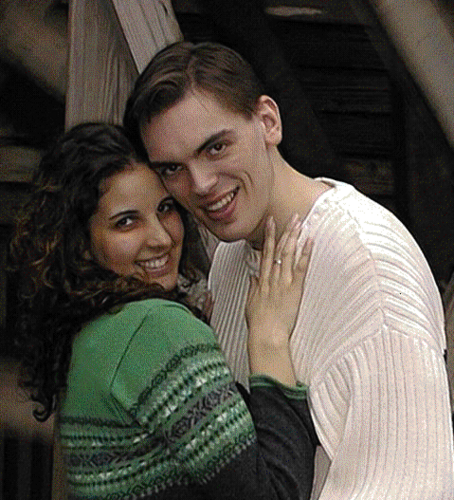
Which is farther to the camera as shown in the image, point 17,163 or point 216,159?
point 17,163

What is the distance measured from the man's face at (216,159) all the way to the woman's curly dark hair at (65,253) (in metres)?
0.11

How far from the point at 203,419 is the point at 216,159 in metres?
0.50

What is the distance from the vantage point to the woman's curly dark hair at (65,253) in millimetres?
2920

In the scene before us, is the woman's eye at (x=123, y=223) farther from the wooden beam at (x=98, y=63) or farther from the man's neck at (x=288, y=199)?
the wooden beam at (x=98, y=63)

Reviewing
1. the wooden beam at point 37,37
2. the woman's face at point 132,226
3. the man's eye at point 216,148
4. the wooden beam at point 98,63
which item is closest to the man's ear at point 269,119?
the man's eye at point 216,148

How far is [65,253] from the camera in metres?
2.96

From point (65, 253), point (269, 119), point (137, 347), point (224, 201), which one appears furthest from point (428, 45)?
point (137, 347)

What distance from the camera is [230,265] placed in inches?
128

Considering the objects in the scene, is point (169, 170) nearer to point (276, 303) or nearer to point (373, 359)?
point (276, 303)

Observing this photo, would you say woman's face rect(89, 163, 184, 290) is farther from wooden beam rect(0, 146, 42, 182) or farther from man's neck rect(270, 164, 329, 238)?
wooden beam rect(0, 146, 42, 182)

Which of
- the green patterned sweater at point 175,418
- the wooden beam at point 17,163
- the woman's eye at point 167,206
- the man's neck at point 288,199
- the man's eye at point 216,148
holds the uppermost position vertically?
the man's eye at point 216,148

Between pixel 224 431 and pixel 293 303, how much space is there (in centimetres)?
30

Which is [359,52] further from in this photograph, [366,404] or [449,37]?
[366,404]

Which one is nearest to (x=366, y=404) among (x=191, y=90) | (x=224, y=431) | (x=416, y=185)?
(x=224, y=431)
